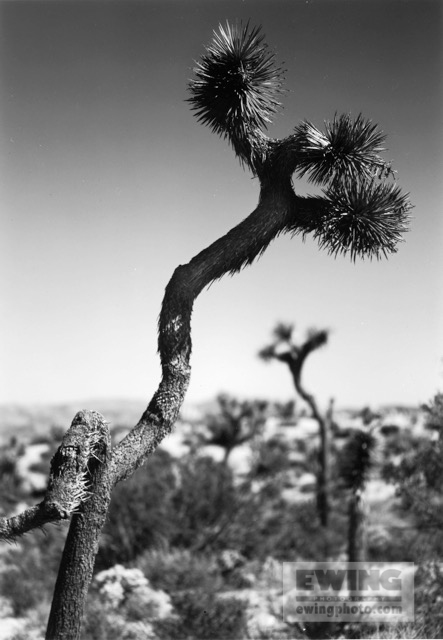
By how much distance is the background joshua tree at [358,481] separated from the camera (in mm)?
12867

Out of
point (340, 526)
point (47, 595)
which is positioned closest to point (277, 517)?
point (340, 526)

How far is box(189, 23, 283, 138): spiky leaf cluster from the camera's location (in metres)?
6.82

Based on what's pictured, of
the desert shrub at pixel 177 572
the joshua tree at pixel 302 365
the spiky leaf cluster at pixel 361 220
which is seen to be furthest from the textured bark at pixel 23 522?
the joshua tree at pixel 302 365

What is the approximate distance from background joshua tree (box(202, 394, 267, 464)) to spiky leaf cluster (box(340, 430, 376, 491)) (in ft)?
34.0

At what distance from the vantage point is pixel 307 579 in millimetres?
13266

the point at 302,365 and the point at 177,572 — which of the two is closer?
the point at 177,572

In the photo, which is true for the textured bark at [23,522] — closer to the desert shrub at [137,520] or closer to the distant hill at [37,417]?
the desert shrub at [137,520]

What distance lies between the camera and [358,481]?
1305 centimetres

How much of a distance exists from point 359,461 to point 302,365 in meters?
8.09

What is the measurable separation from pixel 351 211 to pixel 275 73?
172 centimetres

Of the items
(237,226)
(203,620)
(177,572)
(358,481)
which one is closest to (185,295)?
(237,226)

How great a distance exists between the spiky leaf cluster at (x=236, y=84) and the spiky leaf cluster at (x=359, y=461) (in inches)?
307

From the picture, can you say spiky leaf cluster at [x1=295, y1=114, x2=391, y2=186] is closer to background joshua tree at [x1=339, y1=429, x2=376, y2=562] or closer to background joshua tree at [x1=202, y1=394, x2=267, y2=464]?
background joshua tree at [x1=339, y1=429, x2=376, y2=562]

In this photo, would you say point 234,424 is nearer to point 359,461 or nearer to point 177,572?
point 359,461
